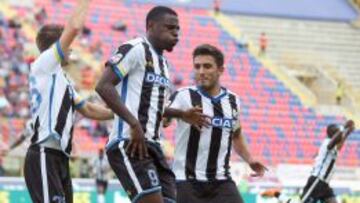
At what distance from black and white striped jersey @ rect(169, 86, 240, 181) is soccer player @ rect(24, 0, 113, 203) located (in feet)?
5.10

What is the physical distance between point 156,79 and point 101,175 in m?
13.2

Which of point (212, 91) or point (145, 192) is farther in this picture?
point (212, 91)

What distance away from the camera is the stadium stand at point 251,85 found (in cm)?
3222

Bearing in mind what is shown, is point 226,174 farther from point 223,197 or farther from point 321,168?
point 321,168

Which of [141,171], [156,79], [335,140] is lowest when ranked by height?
[335,140]

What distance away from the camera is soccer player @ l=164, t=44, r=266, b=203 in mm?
9469

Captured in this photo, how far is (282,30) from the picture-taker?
39.4 meters

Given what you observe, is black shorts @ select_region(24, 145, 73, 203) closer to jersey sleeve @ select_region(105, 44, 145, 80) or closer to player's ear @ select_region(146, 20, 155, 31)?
jersey sleeve @ select_region(105, 44, 145, 80)

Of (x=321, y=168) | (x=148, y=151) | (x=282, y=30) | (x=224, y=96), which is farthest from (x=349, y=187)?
(x=282, y=30)

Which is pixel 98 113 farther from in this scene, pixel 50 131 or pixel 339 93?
pixel 339 93

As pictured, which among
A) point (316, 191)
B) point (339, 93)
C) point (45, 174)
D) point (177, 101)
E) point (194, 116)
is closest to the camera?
point (45, 174)

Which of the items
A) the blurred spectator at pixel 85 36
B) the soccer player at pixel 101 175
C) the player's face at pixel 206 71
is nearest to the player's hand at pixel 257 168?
the player's face at pixel 206 71

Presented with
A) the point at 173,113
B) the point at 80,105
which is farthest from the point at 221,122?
the point at 80,105

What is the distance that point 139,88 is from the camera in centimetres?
770
